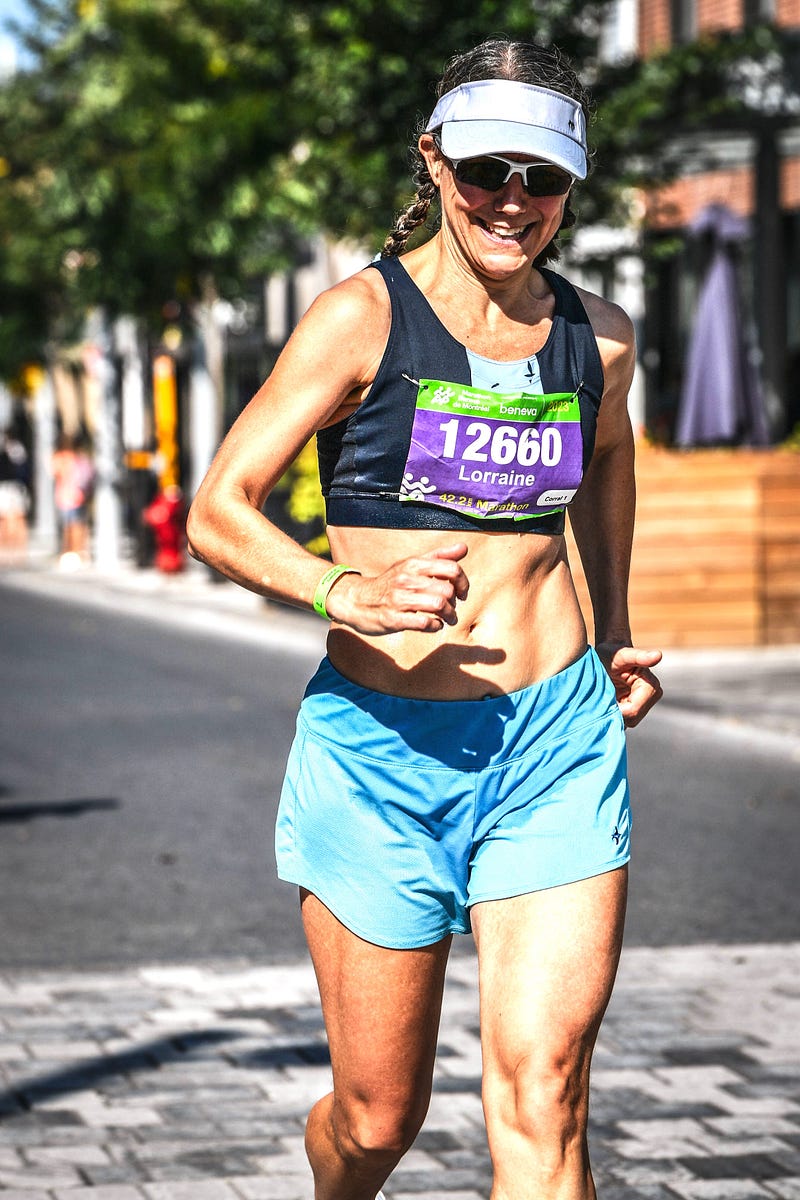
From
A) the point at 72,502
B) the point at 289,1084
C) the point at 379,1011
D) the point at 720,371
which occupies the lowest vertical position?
the point at 289,1084

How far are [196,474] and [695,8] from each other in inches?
817

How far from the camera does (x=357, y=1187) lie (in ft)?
11.4

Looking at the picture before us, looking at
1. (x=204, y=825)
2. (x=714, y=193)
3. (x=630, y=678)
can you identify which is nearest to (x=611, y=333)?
(x=630, y=678)

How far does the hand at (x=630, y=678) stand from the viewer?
3621 millimetres

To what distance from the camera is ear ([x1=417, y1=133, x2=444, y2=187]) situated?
343cm

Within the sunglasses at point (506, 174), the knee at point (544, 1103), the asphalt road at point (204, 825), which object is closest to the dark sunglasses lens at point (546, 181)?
the sunglasses at point (506, 174)

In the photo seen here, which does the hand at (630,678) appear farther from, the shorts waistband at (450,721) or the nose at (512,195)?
the nose at (512,195)

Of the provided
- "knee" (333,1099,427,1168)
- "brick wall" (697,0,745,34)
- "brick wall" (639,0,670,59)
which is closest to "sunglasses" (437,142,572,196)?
"knee" (333,1099,427,1168)

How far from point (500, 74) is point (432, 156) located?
225 millimetres

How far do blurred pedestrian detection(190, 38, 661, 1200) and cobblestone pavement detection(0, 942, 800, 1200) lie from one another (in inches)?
49.9

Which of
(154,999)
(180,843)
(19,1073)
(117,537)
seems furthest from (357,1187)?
(117,537)

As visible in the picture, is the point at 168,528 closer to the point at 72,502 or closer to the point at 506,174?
the point at 72,502

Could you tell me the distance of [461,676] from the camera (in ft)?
10.8

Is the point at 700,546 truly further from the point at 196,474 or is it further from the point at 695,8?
the point at 196,474
